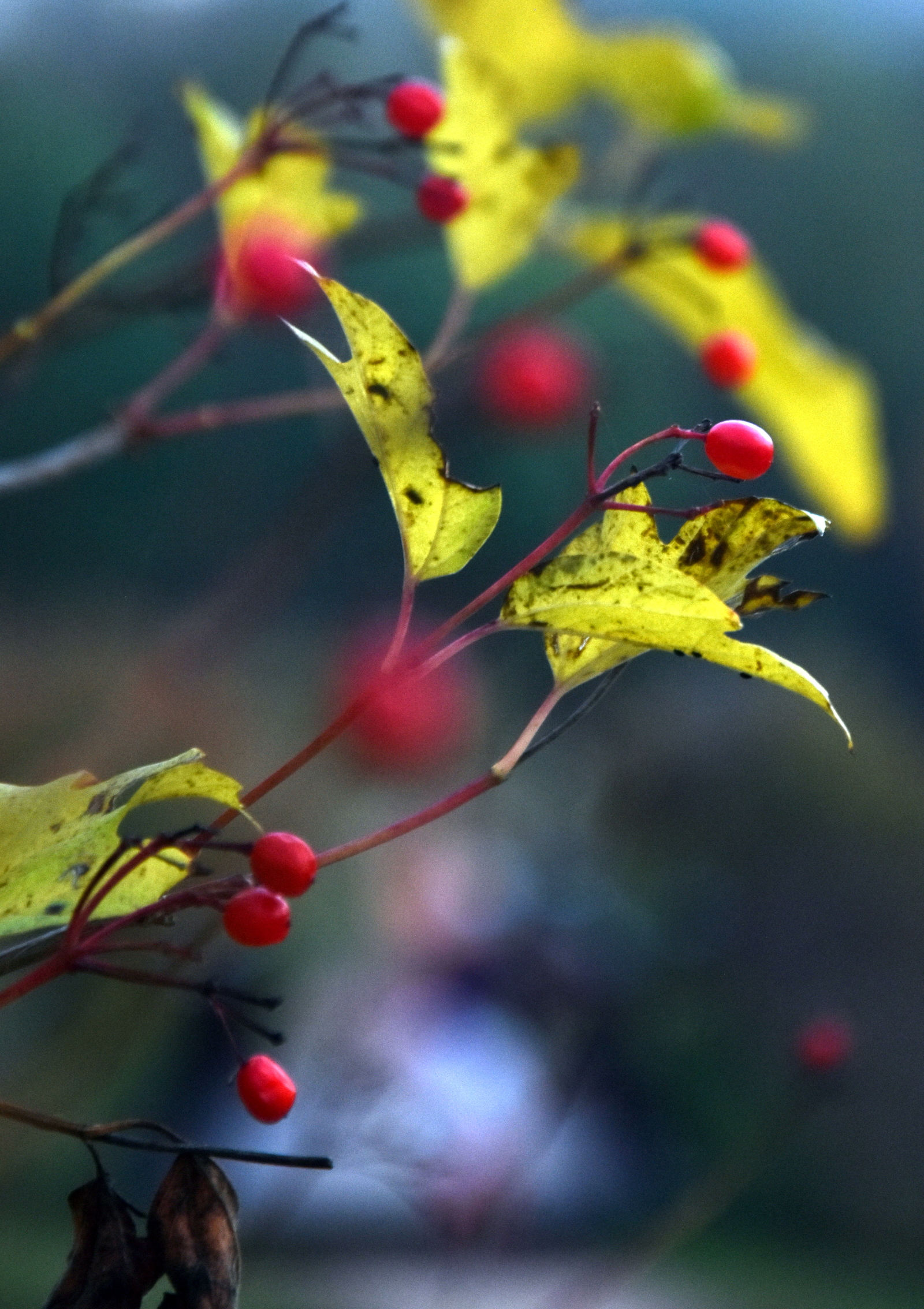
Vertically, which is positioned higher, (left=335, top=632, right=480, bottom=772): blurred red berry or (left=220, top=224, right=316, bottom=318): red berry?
(left=220, top=224, right=316, bottom=318): red berry

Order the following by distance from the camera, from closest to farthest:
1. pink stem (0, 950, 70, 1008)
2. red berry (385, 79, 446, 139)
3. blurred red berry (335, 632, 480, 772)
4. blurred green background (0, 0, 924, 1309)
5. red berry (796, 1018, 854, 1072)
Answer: pink stem (0, 950, 70, 1008)
red berry (385, 79, 446, 139)
red berry (796, 1018, 854, 1072)
blurred red berry (335, 632, 480, 772)
blurred green background (0, 0, 924, 1309)

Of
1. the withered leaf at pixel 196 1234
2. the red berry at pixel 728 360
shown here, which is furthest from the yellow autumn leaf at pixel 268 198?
the withered leaf at pixel 196 1234

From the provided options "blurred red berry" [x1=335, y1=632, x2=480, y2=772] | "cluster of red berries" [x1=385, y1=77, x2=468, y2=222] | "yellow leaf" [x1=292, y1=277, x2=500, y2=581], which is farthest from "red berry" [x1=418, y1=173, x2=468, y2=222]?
"blurred red berry" [x1=335, y1=632, x2=480, y2=772]

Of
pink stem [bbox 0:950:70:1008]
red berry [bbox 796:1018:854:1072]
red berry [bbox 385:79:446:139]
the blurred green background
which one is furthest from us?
the blurred green background

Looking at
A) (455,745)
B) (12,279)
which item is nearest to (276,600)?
(455,745)

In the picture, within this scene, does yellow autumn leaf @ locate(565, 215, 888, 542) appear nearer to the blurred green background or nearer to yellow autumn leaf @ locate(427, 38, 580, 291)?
yellow autumn leaf @ locate(427, 38, 580, 291)

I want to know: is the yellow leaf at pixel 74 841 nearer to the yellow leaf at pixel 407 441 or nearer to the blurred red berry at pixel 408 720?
the yellow leaf at pixel 407 441

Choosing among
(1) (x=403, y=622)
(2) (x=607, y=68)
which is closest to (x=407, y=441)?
(1) (x=403, y=622)
